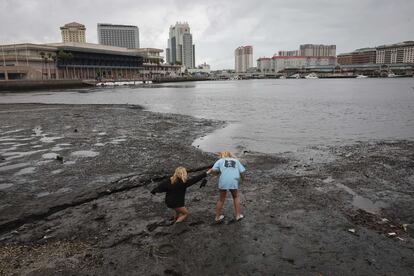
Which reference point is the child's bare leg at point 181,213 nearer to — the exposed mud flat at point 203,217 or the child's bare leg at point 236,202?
the exposed mud flat at point 203,217

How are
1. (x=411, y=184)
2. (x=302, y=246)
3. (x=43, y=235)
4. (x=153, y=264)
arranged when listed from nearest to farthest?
(x=153, y=264), (x=302, y=246), (x=43, y=235), (x=411, y=184)

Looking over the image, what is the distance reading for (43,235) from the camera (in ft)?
26.1

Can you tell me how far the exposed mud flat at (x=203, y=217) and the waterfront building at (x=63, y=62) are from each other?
11803cm

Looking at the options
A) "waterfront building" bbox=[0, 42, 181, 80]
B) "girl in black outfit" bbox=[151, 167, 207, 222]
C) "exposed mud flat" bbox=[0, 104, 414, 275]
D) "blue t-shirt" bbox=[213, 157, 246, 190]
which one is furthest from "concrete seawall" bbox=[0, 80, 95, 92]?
"blue t-shirt" bbox=[213, 157, 246, 190]

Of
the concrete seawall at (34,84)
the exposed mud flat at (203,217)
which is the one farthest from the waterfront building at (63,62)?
the exposed mud flat at (203,217)

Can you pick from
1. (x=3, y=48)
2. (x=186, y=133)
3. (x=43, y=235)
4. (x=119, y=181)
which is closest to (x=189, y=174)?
(x=119, y=181)

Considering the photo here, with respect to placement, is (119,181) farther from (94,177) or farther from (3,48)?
(3,48)

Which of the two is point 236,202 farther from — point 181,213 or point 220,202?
point 181,213

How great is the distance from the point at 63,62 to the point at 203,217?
153m

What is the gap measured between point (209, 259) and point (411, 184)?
8.43 m

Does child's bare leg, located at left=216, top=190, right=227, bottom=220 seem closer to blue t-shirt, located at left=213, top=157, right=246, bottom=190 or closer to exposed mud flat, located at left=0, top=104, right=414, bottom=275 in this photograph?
blue t-shirt, located at left=213, top=157, right=246, bottom=190

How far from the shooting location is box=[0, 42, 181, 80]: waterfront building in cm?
12431

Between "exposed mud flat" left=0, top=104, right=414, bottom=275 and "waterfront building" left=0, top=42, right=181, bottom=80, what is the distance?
118 m

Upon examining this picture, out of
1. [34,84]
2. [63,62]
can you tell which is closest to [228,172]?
[34,84]
